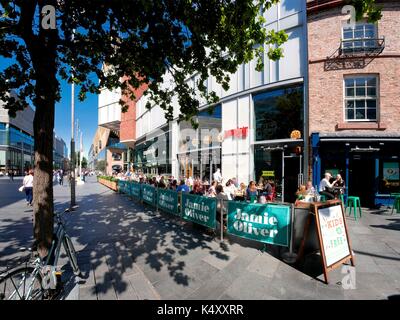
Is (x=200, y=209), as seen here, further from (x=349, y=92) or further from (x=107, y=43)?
(x=349, y=92)

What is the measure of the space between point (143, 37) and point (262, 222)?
4.48 metres

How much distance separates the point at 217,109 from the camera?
14.6 metres

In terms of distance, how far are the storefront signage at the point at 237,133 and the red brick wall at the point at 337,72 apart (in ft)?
11.3

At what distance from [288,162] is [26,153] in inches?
2714

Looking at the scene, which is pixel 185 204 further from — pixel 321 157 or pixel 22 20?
pixel 321 157

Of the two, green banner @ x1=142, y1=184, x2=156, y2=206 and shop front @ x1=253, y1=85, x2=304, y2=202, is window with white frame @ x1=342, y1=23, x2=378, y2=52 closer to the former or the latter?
shop front @ x1=253, y1=85, x2=304, y2=202

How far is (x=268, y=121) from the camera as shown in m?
11.7

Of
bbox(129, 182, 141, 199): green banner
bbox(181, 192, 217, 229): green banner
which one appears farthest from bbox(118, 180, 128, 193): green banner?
bbox(181, 192, 217, 229): green banner

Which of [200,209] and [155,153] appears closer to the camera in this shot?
[200,209]

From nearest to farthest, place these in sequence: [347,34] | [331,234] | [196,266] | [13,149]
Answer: [331,234] < [196,266] < [347,34] < [13,149]

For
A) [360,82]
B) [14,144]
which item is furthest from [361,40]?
[14,144]

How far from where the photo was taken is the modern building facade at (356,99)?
9.47 meters

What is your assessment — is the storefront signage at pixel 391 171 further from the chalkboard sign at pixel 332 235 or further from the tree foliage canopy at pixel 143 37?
the tree foliage canopy at pixel 143 37
